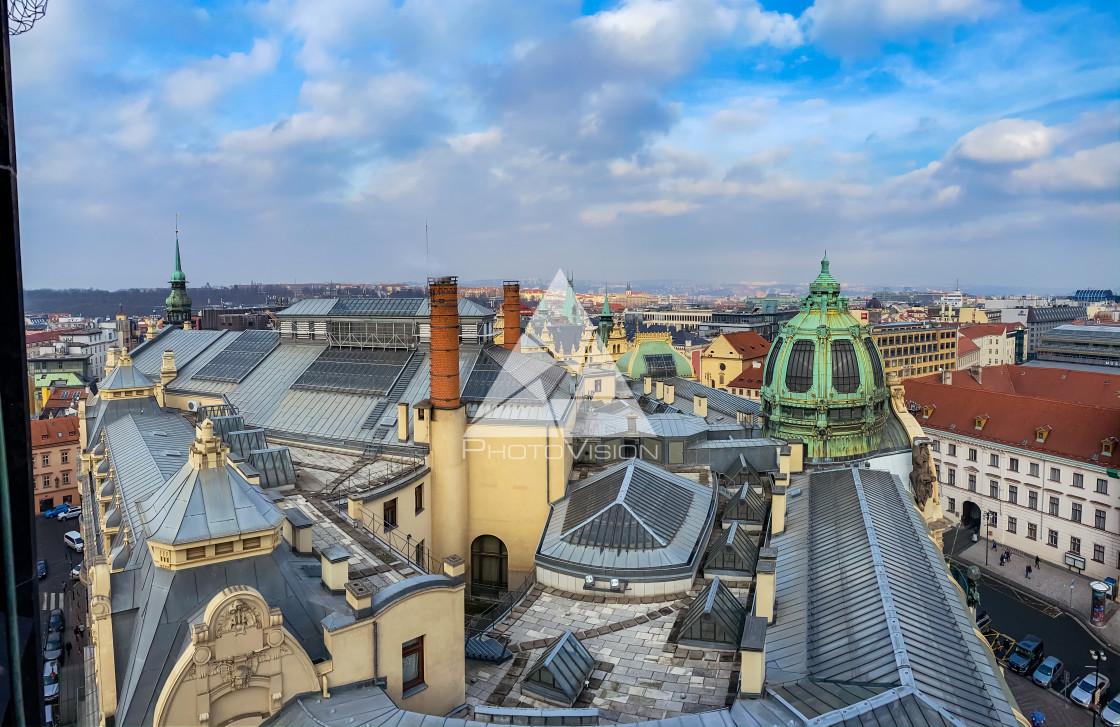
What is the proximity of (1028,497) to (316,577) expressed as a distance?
54.0 meters

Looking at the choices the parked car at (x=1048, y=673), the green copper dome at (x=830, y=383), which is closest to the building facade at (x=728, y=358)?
the green copper dome at (x=830, y=383)

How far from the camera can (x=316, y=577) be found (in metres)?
19.2

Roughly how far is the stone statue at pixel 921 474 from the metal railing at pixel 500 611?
2143 cm

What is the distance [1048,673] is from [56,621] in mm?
54533

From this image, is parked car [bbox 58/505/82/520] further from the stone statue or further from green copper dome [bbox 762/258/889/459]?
the stone statue

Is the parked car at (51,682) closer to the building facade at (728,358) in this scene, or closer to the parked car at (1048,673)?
the parked car at (1048,673)

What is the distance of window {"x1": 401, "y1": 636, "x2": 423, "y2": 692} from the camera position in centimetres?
1795

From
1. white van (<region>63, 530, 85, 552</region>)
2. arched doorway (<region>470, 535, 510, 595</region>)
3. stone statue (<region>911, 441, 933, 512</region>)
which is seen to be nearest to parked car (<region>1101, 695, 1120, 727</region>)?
stone statue (<region>911, 441, 933, 512</region>)

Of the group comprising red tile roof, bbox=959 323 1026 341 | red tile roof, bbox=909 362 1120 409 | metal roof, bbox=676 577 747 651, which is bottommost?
metal roof, bbox=676 577 747 651

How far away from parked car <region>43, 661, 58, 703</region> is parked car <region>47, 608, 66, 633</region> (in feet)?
12.6

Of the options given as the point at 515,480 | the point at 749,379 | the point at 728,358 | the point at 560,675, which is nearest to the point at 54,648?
the point at 515,480

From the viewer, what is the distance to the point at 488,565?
35.4 m

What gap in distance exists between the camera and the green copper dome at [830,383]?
36719mm

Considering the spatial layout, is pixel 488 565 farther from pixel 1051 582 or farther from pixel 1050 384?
pixel 1050 384
